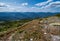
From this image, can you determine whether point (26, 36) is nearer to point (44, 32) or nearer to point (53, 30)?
point (44, 32)

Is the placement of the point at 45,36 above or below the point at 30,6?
below

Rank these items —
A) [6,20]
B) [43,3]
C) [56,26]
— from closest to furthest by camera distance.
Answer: [56,26], [6,20], [43,3]

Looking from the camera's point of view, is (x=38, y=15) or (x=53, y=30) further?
(x=38, y=15)

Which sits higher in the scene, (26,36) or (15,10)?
(15,10)

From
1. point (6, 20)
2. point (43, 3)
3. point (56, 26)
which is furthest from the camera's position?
point (43, 3)

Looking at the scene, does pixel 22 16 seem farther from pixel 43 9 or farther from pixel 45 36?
pixel 45 36

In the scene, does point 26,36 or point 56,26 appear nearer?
point 26,36

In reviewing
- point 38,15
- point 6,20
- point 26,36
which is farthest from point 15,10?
point 26,36

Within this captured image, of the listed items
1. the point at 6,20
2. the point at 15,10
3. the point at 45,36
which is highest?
the point at 15,10

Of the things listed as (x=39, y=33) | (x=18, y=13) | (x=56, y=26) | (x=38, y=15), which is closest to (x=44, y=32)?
(x=39, y=33)
